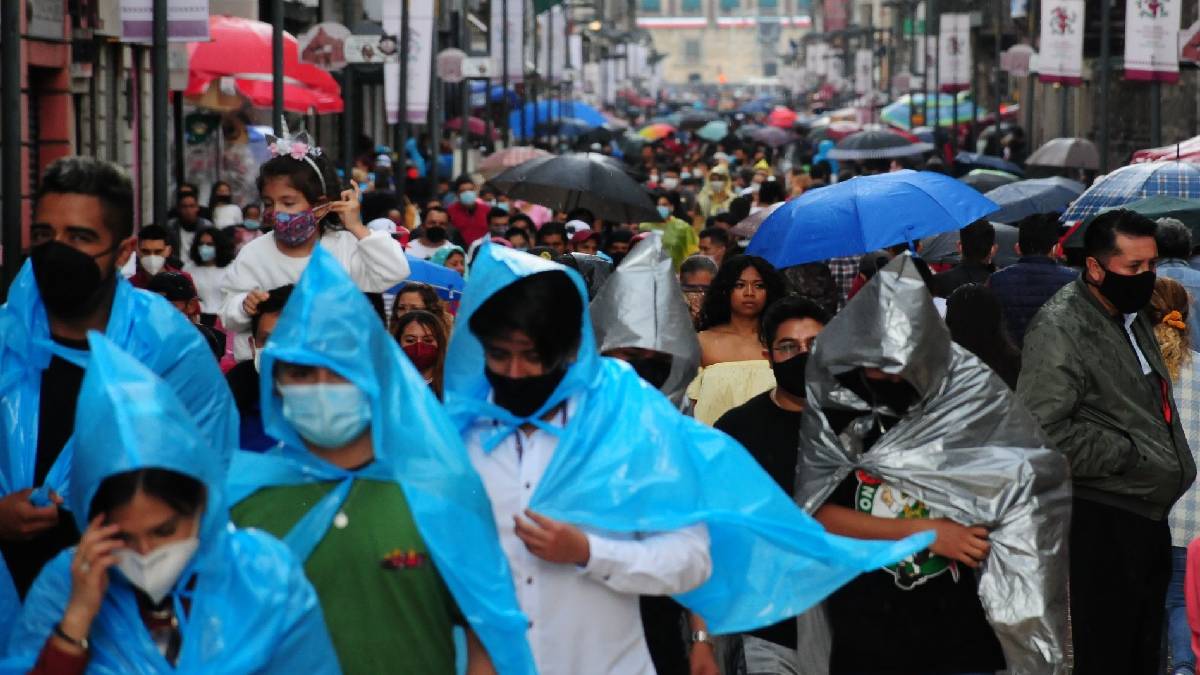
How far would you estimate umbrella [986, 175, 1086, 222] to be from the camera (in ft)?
57.2

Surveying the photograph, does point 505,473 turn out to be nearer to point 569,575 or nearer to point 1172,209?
point 569,575

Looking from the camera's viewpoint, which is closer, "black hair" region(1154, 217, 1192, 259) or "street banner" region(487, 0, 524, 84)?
"black hair" region(1154, 217, 1192, 259)

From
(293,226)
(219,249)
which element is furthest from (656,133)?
(293,226)

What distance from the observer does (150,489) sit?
4.07 meters

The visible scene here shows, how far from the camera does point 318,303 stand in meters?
4.39

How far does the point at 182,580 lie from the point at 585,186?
1264cm

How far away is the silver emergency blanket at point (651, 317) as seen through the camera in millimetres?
6500

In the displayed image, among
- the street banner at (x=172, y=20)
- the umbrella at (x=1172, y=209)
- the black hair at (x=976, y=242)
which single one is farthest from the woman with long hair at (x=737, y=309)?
the street banner at (x=172, y=20)

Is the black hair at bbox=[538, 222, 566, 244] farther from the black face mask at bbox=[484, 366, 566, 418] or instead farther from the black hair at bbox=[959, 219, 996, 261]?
the black face mask at bbox=[484, 366, 566, 418]

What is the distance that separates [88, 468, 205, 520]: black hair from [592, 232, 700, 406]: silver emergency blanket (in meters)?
2.51

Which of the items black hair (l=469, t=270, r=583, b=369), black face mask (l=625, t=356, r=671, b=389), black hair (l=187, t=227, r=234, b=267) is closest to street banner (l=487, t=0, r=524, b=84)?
black hair (l=187, t=227, r=234, b=267)

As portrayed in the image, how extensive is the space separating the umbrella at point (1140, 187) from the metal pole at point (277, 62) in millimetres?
7607

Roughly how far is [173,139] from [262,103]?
14.6 feet

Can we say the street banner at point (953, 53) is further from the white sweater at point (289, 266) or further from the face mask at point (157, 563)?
the face mask at point (157, 563)
